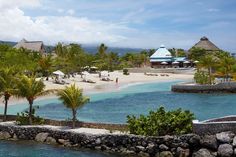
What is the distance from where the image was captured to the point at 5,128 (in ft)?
98.2

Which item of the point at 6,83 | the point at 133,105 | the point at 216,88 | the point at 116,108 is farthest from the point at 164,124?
the point at 216,88

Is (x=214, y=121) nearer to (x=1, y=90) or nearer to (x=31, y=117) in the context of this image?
(x=31, y=117)

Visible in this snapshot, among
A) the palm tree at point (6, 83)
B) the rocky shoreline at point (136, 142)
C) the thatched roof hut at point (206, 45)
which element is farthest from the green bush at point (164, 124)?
the thatched roof hut at point (206, 45)

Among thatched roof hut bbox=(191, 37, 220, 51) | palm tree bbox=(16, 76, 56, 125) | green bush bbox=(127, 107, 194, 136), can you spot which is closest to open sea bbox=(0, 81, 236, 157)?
green bush bbox=(127, 107, 194, 136)

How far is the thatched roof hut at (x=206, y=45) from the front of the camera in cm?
14010

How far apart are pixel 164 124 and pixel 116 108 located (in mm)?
23657

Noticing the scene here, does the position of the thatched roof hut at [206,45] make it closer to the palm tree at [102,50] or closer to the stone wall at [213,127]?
the palm tree at [102,50]

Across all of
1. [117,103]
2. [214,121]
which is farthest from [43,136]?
[117,103]

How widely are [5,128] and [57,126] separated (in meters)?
3.42

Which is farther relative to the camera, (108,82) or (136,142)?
(108,82)

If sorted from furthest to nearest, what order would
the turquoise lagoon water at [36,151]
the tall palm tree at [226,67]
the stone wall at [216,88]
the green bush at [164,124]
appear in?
the tall palm tree at [226,67], the stone wall at [216,88], the turquoise lagoon water at [36,151], the green bush at [164,124]

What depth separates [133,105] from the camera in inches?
2051

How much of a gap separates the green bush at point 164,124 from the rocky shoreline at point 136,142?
571mm

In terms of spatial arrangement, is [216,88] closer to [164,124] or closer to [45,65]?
[45,65]
